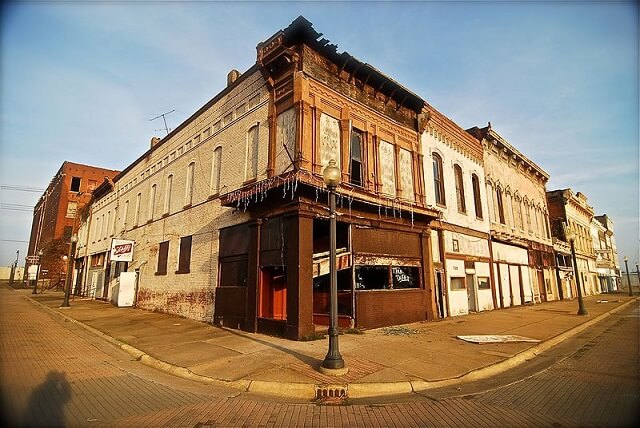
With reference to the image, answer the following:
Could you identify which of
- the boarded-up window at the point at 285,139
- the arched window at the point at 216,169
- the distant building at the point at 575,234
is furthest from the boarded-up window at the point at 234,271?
the distant building at the point at 575,234

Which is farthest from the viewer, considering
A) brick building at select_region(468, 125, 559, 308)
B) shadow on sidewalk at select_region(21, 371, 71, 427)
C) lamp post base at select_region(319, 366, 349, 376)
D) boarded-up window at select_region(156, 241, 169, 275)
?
brick building at select_region(468, 125, 559, 308)

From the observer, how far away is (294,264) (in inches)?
404

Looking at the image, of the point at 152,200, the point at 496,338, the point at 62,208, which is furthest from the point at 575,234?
the point at 62,208

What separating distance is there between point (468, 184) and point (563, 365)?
13.6 metres

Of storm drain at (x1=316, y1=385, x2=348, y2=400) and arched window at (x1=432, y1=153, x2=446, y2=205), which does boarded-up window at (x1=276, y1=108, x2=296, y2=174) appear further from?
arched window at (x1=432, y1=153, x2=446, y2=205)

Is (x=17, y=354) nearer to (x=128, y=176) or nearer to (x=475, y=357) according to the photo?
(x=475, y=357)

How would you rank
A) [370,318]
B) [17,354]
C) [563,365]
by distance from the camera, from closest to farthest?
[563,365], [17,354], [370,318]

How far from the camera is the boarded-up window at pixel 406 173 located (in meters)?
15.2

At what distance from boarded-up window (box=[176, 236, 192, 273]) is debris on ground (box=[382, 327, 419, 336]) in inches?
380

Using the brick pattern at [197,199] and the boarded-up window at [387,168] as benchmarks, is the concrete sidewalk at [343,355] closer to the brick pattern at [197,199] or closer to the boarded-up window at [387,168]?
the brick pattern at [197,199]

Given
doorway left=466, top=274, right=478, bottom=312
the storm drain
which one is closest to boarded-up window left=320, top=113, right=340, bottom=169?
the storm drain

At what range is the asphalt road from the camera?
465cm

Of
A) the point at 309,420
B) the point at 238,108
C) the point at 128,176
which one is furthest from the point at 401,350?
the point at 128,176

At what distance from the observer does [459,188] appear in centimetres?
1925
